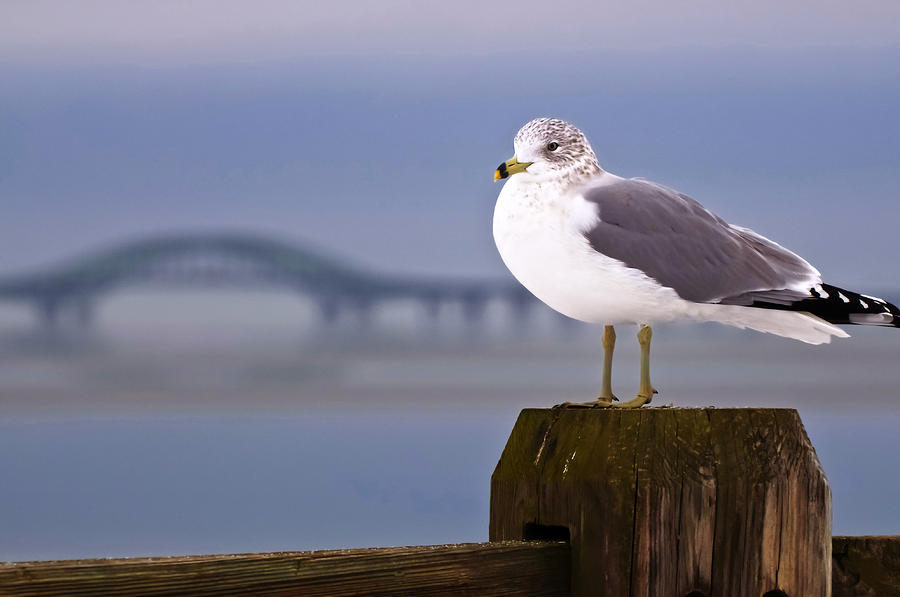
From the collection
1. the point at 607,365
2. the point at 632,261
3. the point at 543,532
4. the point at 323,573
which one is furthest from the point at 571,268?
the point at 323,573

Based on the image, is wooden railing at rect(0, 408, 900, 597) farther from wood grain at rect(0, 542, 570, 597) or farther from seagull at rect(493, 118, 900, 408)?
seagull at rect(493, 118, 900, 408)

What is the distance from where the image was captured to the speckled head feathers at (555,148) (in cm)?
376

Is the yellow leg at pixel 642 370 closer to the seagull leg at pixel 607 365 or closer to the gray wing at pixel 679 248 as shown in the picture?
the seagull leg at pixel 607 365

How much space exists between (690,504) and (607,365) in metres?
1.20

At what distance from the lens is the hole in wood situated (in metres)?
2.68

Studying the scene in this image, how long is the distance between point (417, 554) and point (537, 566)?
1.17 ft

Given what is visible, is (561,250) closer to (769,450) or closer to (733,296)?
(733,296)

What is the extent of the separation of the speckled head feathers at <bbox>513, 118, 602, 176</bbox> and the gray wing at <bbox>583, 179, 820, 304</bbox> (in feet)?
0.42

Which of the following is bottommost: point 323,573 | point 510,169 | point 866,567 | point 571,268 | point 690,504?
point 866,567

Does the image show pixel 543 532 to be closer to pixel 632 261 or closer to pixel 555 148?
pixel 632 261

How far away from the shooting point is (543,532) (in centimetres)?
275

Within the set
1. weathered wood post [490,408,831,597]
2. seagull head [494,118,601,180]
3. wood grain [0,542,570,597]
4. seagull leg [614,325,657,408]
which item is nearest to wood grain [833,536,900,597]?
weathered wood post [490,408,831,597]

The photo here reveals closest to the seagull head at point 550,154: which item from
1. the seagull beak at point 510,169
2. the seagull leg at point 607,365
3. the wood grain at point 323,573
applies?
the seagull beak at point 510,169

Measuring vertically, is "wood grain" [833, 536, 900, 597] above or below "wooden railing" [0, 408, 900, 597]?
below
